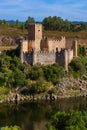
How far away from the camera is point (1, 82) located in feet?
176

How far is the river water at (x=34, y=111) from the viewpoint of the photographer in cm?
4269

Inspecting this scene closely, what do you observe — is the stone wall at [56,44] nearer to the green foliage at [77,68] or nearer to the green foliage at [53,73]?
the green foliage at [77,68]

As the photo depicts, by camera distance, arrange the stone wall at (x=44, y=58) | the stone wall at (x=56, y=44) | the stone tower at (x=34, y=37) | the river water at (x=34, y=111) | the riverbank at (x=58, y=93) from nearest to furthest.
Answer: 1. the river water at (x=34, y=111)
2. the riverbank at (x=58, y=93)
3. the stone wall at (x=44, y=58)
4. the stone tower at (x=34, y=37)
5. the stone wall at (x=56, y=44)

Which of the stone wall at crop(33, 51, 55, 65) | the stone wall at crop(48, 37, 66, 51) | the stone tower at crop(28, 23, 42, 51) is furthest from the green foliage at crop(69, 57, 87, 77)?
the stone tower at crop(28, 23, 42, 51)

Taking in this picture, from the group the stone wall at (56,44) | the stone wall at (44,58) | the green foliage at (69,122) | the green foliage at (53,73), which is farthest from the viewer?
the stone wall at (56,44)

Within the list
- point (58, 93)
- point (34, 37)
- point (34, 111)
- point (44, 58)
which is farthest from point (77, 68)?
point (34, 111)

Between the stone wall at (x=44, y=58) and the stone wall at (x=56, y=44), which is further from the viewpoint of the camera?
the stone wall at (x=56, y=44)

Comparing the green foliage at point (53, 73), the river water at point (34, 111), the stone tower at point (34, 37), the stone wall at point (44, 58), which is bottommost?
the river water at point (34, 111)

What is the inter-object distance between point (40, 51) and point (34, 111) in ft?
34.8

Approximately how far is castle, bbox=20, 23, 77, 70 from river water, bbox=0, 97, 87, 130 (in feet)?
20.4

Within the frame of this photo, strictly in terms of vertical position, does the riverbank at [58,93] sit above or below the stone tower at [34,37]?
below

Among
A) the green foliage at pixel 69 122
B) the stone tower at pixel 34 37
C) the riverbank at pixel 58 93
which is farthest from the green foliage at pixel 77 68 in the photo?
the green foliage at pixel 69 122

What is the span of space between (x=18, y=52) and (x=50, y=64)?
377cm

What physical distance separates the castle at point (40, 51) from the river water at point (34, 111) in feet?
20.4
